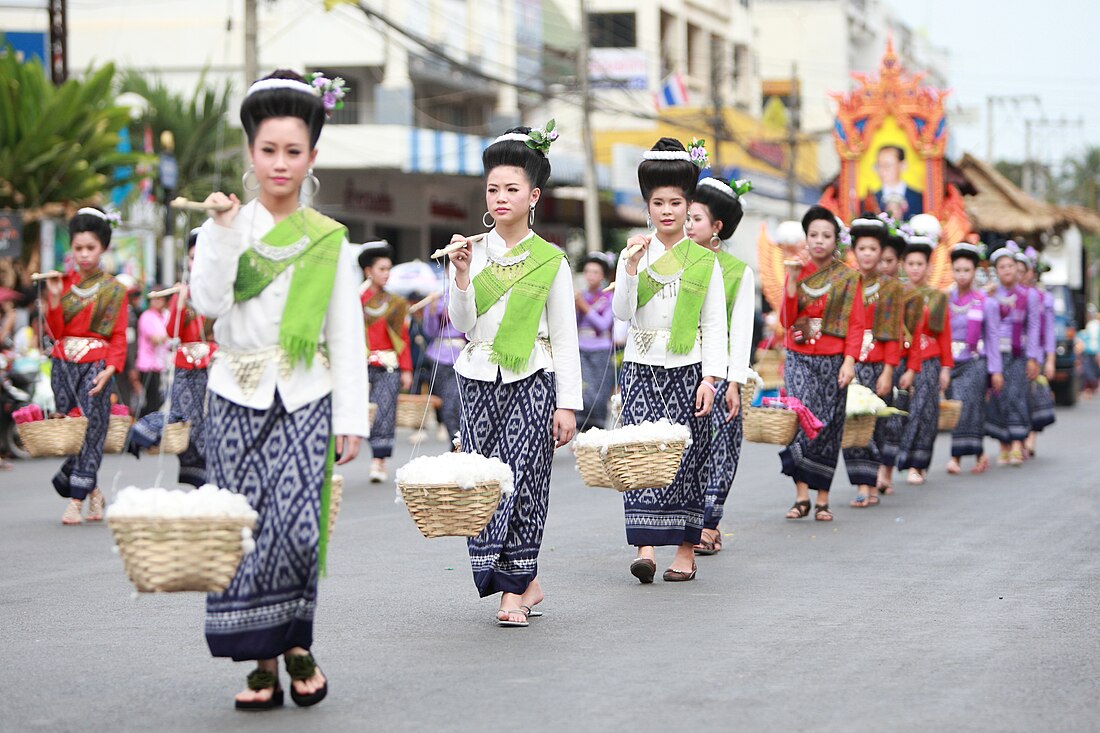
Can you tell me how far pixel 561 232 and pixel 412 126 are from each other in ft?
33.6

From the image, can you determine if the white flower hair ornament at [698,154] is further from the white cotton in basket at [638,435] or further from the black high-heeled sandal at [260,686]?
the black high-heeled sandal at [260,686]

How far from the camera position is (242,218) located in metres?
5.22

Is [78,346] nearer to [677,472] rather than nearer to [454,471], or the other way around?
[677,472]

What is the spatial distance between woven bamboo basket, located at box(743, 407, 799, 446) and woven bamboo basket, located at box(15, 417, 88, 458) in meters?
4.26

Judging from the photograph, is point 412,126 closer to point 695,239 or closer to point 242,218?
point 695,239

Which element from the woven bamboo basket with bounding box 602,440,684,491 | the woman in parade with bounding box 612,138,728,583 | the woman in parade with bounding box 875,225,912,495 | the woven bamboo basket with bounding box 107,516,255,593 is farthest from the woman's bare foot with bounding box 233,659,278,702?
the woman in parade with bounding box 875,225,912,495

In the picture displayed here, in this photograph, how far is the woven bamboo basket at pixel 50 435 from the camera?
10320 millimetres

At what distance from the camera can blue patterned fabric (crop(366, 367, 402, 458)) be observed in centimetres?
1412

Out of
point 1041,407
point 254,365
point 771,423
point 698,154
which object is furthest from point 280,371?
point 1041,407

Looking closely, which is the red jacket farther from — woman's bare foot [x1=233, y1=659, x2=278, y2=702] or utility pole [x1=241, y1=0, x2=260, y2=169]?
utility pole [x1=241, y1=0, x2=260, y2=169]

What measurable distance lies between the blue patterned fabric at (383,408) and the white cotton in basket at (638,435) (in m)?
6.60

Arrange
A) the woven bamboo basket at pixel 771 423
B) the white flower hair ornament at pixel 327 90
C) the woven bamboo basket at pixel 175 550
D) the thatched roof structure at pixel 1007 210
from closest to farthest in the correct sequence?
the woven bamboo basket at pixel 175 550 < the white flower hair ornament at pixel 327 90 < the woven bamboo basket at pixel 771 423 < the thatched roof structure at pixel 1007 210

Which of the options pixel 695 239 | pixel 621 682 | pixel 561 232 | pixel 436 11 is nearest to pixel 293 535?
pixel 621 682

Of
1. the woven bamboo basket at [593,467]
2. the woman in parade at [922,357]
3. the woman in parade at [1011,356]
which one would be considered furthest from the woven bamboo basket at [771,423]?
the woman in parade at [1011,356]
